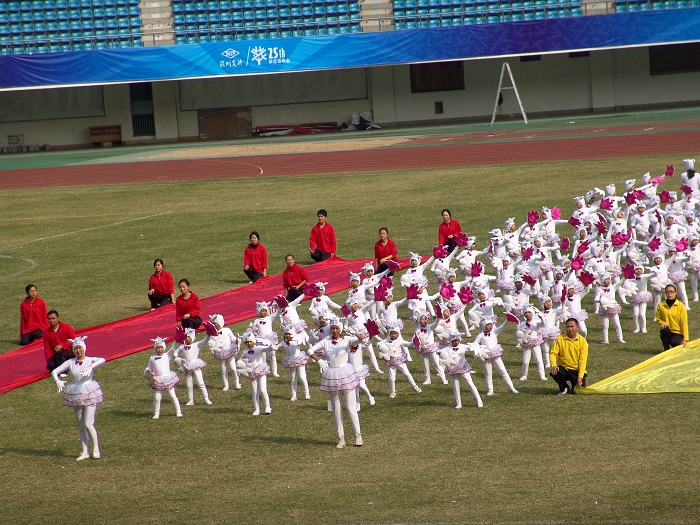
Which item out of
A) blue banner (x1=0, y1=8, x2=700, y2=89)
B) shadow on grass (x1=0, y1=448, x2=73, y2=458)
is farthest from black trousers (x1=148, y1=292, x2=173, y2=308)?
blue banner (x1=0, y1=8, x2=700, y2=89)

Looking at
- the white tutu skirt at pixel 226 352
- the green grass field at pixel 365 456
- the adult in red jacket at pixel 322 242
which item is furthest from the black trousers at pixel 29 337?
the adult in red jacket at pixel 322 242

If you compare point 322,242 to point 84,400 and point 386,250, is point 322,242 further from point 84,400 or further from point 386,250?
point 84,400

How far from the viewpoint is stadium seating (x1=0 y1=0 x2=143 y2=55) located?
49250mm

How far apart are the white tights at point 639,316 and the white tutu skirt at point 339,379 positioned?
6.02 m

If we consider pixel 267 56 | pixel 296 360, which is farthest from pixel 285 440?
pixel 267 56

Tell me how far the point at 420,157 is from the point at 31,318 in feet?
72.6

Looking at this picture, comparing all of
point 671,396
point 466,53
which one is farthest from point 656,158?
point 671,396

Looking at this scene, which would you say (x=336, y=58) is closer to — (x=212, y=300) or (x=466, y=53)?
(x=466, y=53)

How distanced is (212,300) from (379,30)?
108ft

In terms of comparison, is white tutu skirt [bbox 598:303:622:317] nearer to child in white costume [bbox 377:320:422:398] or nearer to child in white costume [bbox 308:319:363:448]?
child in white costume [bbox 377:320:422:398]

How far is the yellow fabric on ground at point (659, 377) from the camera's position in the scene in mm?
12070

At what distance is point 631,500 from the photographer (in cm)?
885

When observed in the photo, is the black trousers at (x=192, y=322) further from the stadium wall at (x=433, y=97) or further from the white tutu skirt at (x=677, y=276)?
the stadium wall at (x=433, y=97)

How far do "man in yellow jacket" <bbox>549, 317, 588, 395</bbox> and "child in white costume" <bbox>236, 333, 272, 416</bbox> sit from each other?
3769 mm
